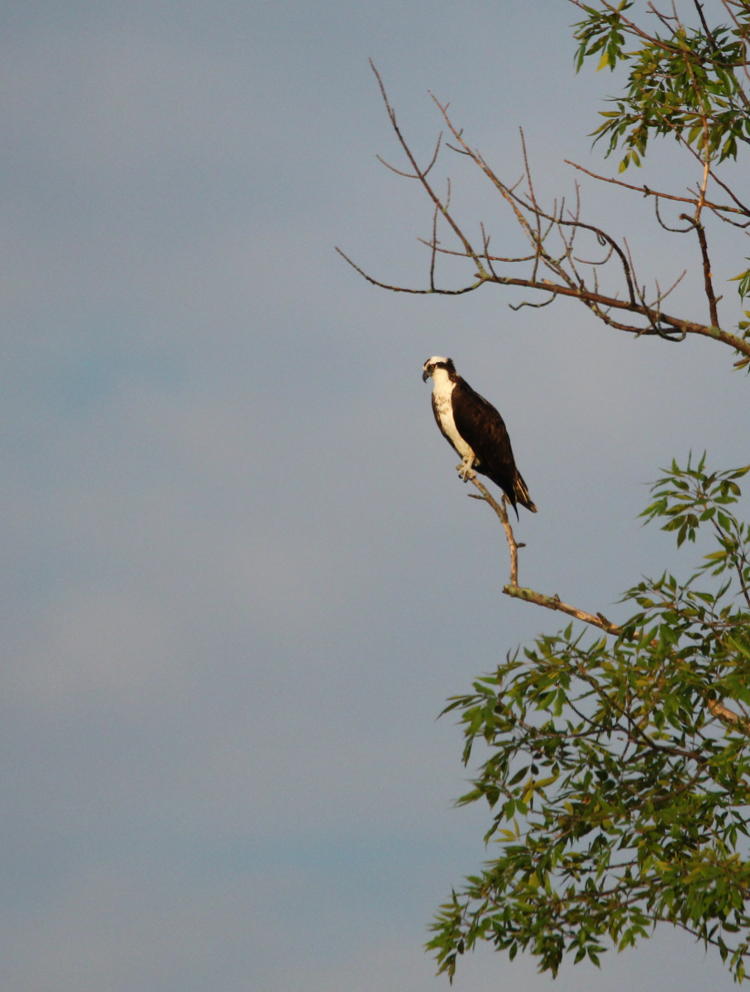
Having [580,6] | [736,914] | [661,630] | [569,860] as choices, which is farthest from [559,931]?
[580,6]

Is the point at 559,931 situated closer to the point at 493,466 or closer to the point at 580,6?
the point at 493,466

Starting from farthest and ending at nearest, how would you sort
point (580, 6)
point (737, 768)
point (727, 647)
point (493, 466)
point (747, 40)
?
1. point (493, 466)
2. point (580, 6)
3. point (747, 40)
4. point (727, 647)
5. point (737, 768)

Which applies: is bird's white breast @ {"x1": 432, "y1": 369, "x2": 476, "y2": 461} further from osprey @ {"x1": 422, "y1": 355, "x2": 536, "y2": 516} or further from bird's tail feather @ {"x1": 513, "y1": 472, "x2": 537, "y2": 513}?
bird's tail feather @ {"x1": 513, "y1": 472, "x2": 537, "y2": 513}

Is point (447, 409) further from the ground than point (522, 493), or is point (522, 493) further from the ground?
point (447, 409)

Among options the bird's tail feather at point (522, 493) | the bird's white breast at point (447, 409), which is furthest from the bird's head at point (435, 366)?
the bird's tail feather at point (522, 493)

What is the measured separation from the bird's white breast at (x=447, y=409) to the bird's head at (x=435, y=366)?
0.21 feet

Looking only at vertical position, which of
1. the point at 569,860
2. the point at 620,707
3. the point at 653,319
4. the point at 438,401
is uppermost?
the point at 438,401

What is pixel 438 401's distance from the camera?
16.2m

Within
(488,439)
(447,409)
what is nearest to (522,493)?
(488,439)

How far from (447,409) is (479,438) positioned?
633mm

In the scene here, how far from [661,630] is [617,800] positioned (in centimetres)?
127

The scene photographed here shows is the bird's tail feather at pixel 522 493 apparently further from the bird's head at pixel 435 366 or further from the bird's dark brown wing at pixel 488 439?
the bird's head at pixel 435 366

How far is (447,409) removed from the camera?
631 inches

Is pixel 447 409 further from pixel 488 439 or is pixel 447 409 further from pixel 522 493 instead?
pixel 522 493
